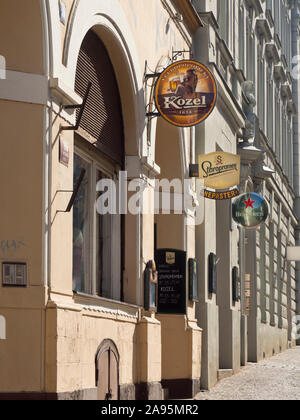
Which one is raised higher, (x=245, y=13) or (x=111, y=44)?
(x=245, y=13)

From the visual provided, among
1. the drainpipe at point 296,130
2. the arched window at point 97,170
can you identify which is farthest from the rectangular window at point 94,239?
the drainpipe at point 296,130

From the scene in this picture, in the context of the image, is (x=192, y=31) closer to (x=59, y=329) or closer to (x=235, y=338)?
(x=235, y=338)

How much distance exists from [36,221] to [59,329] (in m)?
1.17

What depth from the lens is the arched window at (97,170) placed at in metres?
13.0

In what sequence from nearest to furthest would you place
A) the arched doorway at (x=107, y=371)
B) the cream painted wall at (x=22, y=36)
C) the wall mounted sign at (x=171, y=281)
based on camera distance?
the cream painted wall at (x=22, y=36) < the arched doorway at (x=107, y=371) < the wall mounted sign at (x=171, y=281)

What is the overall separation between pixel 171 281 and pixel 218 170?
2629 mm

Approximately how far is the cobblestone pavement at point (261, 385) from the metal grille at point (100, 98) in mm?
4883

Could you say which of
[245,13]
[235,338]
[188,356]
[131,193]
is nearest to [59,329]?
[131,193]

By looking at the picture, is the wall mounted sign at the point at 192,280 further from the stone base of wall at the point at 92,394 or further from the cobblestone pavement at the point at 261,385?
the stone base of wall at the point at 92,394

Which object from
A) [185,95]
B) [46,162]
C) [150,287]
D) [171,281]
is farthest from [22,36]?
[171,281]

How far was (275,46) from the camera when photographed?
37031mm

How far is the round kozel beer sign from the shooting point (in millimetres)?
15203

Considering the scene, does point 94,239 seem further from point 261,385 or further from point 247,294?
point 247,294

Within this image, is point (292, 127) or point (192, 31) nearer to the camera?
point (192, 31)
